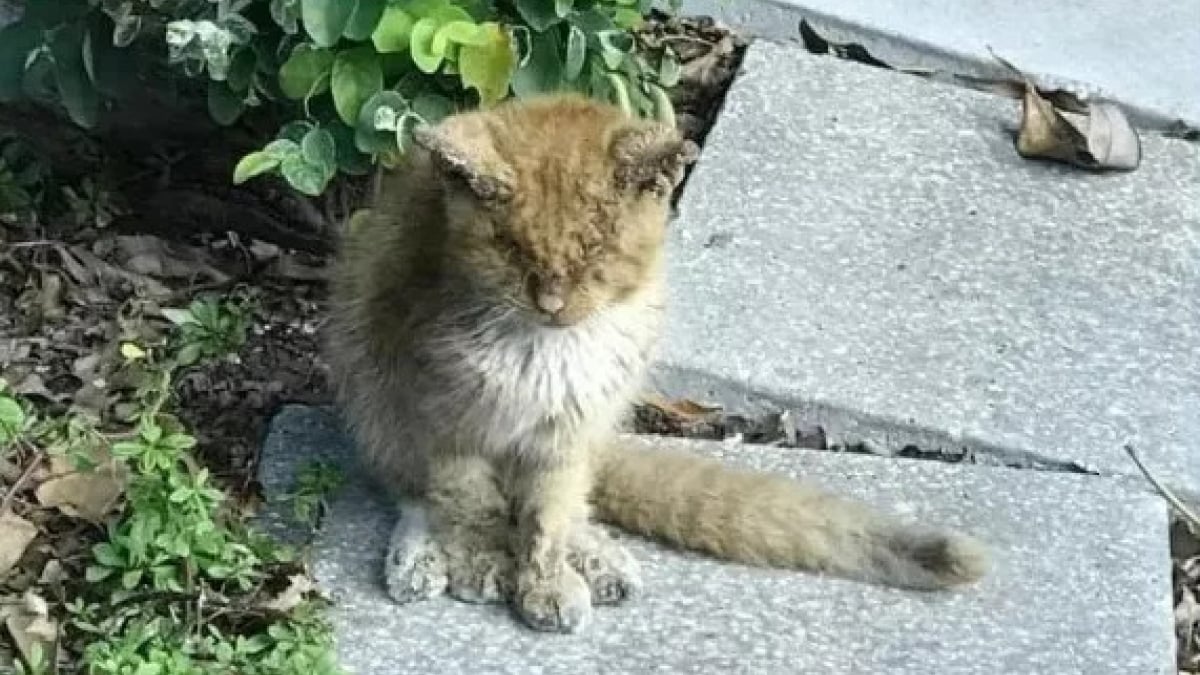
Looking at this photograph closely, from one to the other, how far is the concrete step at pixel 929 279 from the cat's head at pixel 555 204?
3.17 ft

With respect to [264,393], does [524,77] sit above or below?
above

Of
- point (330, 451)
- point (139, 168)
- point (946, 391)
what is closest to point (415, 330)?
point (330, 451)

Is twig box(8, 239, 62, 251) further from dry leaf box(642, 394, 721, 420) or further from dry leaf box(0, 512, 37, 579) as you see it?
dry leaf box(642, 394, 721, 420)

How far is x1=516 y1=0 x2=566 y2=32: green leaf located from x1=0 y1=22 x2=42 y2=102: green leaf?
973mm

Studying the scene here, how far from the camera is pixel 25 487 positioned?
13.5 ft

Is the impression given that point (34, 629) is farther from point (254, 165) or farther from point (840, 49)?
point (840, 49)

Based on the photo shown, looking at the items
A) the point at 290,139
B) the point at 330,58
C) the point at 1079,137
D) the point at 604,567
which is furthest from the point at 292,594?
the point at 1079,137

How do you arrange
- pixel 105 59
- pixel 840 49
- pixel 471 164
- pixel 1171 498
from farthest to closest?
pixel 840 49
pixel 105 59
pixel 1171 498
pixel 471 164

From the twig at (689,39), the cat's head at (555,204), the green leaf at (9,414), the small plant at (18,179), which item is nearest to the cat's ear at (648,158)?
the cat's head at (555,204)

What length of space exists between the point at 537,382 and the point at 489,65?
2.49 feet

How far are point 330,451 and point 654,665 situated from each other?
2.72 ft

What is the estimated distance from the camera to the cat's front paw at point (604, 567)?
3.94m

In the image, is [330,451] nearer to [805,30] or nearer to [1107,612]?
[1107,612]

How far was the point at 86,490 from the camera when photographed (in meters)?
4.11
